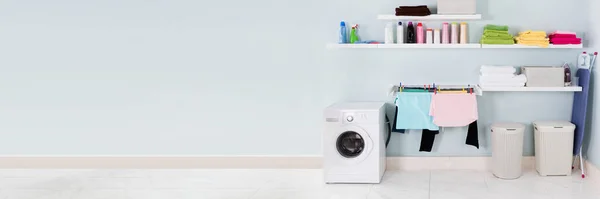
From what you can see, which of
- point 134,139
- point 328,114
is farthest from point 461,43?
point 134,139

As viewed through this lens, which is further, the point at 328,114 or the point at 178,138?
the point at 178,138

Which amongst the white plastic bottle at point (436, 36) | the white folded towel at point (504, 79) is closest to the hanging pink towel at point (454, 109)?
the white folded towel at point (504, 79)

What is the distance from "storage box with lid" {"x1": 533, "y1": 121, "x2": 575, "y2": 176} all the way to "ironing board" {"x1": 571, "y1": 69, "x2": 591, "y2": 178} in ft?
0.23

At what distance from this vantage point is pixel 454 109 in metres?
5.14

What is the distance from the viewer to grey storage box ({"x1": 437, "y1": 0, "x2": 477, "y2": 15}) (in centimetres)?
509

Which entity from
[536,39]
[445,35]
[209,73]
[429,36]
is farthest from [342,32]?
[536,39]

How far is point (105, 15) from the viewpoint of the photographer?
5.55 metres

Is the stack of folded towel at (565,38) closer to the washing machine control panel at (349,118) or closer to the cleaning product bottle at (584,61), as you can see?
the cleaning product bottle at (584,61)

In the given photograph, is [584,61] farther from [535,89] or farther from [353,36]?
[353,36]

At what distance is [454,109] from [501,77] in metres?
0.46

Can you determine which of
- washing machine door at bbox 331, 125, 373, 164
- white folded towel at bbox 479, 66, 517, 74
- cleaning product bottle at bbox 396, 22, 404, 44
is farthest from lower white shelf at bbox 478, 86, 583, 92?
washing machine door at bbox 331, 125, 373, 164

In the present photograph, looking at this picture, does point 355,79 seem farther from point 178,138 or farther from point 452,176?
point 178,138

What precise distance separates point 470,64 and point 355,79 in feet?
3.22

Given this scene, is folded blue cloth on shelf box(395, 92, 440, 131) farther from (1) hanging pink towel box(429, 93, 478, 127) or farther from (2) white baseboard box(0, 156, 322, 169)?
(2) white baseboard box(0, 156, 322, 169)
